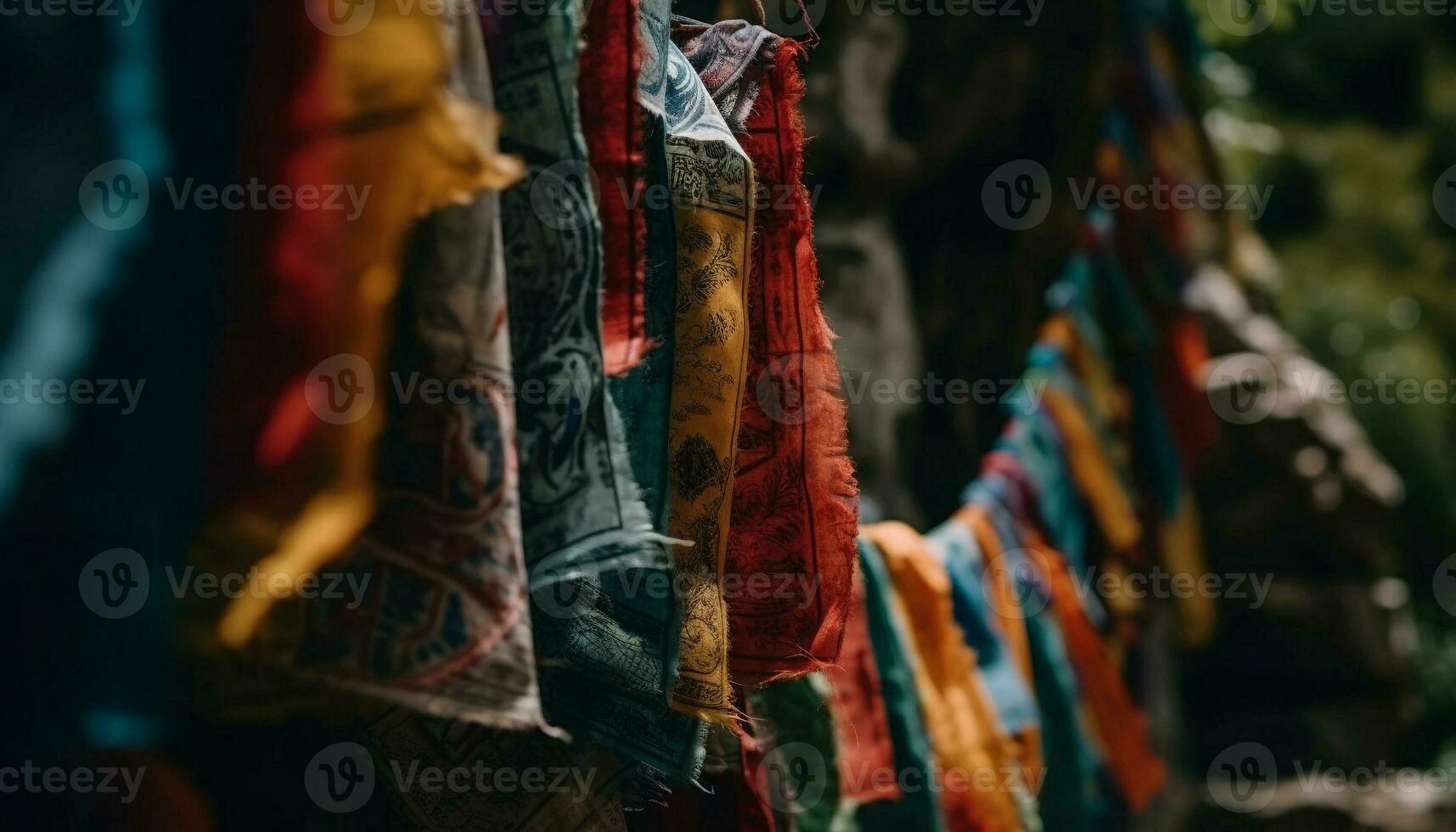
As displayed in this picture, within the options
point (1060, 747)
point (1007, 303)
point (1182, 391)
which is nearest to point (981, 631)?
point (1060, 747)

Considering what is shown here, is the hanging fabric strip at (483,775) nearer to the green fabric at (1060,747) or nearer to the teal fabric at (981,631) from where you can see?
the teal fabric at (981,631)

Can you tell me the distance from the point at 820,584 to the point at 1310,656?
6.98m

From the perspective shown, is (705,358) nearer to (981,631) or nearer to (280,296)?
(280,296)

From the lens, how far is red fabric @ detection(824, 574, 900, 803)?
2395 millimetres

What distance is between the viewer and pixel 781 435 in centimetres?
185

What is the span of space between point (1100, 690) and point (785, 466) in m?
1.79

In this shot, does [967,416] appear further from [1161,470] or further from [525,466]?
[525,466]

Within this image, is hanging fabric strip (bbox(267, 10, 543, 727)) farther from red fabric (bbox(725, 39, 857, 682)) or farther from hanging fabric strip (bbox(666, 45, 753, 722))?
red fabric (bbox(725, 39, 857, 682))

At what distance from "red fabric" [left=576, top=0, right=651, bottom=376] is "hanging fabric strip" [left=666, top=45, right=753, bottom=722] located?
0.18 metres

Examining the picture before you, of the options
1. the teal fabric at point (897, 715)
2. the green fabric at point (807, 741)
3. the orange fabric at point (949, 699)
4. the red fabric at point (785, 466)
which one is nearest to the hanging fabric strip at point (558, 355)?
the red fabric at point (785, 466)

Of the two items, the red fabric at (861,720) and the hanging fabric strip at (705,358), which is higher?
the hanging fabric strip at (705,358)

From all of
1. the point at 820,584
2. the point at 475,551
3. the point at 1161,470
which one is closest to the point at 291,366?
the point at 475,551

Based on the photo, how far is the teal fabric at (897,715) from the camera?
99.3 inches

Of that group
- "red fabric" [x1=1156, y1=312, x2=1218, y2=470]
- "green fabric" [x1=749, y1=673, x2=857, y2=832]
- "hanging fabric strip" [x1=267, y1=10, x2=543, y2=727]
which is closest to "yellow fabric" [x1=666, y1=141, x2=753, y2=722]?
"hanging fabric strip" [x1=267, y1=10, x2=543, y2=727]
